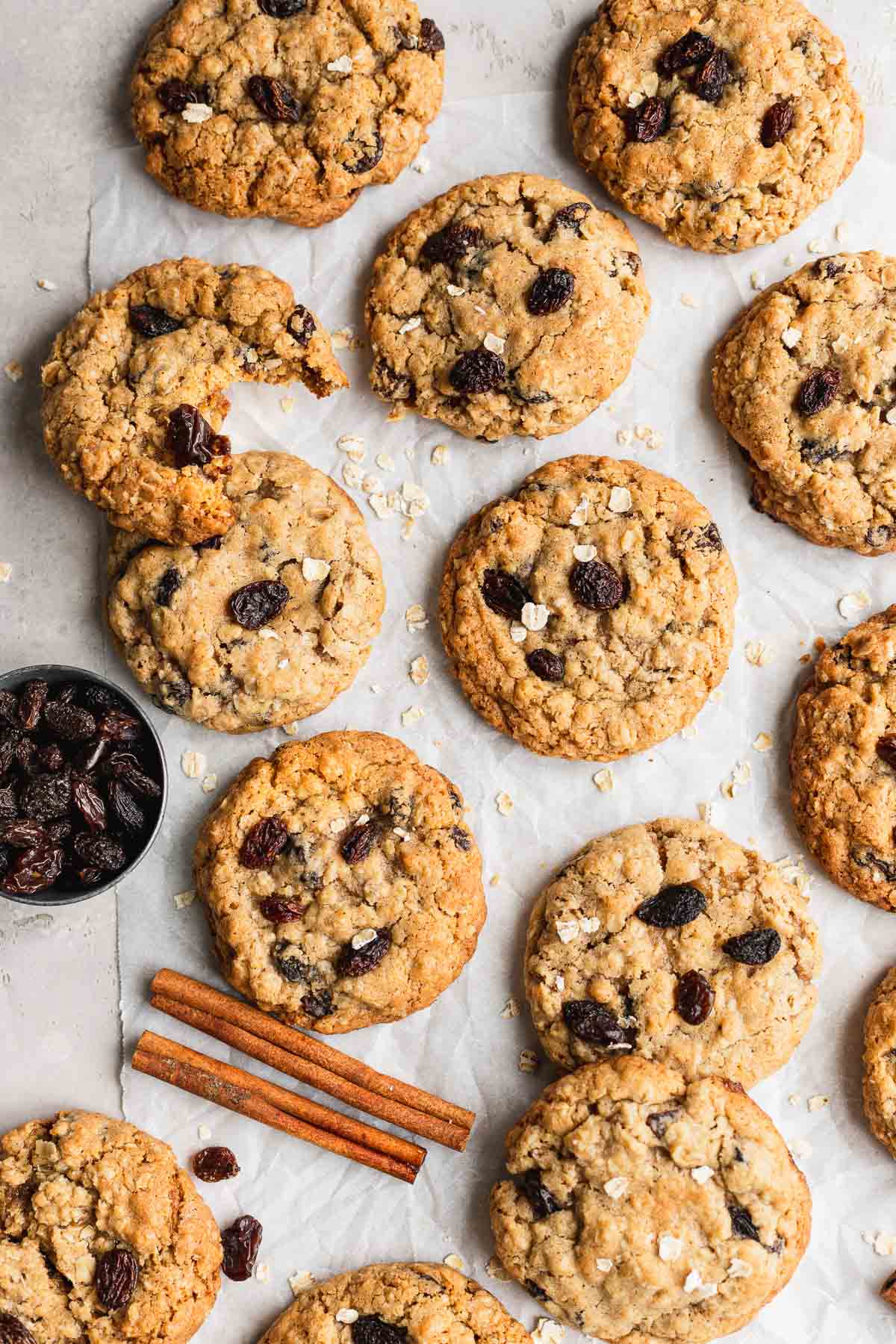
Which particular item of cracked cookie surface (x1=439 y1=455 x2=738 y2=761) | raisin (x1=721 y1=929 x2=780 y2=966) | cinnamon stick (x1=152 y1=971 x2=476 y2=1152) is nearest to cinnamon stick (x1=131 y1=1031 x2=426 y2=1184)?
cinnamon stick (x1=152 y1=971 x2=476 y2=1152)

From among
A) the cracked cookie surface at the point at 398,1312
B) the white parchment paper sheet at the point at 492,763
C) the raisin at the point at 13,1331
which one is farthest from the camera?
the white parchment paper sheet at the point at 492,763

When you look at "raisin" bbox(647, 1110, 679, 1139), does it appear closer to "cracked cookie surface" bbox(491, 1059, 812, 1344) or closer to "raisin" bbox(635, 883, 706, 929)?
"cracked cookie surface" bbox(491, 1059, 812, 1344)

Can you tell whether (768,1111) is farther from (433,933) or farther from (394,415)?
(394,415)

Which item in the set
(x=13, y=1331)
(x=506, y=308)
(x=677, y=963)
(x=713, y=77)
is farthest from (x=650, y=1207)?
(x=713, y=77)

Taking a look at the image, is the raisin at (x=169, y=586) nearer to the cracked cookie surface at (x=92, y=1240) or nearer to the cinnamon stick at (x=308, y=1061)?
the cinnamon stick at (x=308, y=1061)

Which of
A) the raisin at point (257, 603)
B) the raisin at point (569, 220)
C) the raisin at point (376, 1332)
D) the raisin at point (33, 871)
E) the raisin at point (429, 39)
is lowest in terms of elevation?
the raisin at point (376, 1332)

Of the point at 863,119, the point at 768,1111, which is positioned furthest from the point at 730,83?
the point at 768,1111

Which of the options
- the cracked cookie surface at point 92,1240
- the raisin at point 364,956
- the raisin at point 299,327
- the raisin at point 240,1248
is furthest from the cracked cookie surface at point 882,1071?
the raisin at point 299,327
